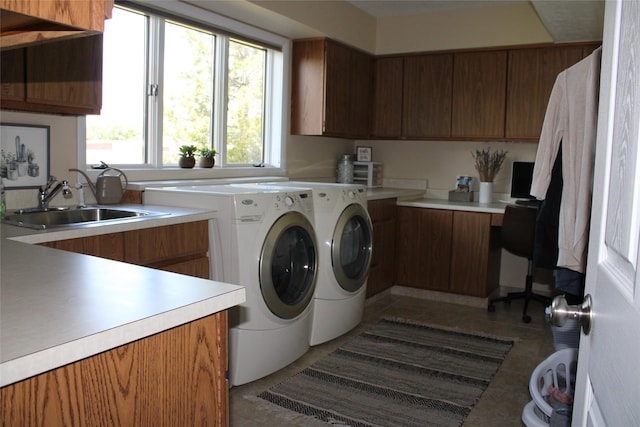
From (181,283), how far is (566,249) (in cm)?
139

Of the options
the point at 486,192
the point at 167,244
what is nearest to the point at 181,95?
the point at 167,244

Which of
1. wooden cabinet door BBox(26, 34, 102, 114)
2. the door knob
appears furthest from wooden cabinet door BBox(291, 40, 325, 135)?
the door knob

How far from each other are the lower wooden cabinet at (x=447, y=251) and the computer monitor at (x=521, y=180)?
1.18ft

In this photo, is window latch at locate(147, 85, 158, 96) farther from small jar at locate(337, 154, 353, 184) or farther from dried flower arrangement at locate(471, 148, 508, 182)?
dried flower arrangement at locate(471, 148, 508, 182)

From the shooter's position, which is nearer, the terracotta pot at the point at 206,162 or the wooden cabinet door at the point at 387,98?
the terracotta pot at the point at 206,162

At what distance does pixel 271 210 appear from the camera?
281 centimetres

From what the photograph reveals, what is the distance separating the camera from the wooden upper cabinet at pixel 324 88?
4.36 m

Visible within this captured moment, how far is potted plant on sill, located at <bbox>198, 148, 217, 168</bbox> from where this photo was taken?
3791 mm

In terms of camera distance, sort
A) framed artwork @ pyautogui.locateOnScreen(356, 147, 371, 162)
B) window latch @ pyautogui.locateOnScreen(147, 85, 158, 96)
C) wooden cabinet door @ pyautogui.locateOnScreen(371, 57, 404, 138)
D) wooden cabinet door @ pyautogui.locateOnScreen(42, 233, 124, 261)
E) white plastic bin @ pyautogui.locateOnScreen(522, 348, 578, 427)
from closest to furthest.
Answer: wooden cabinet door @ pyautogui.locateOnScreen(42, 233, 124, 261) → white plastic bin @ pyautogui.locateOnScreen(522, 348, 578, 427) → window latch @ pyautogui.locateOnScreen(147, 85, 158, 96) → wooden cabinet door @ pyautogui.locateOnScreen(371, 57, 404, 138) → framed artwork @ pyautogui.locateOnScreen(356, 147, 371, 162)

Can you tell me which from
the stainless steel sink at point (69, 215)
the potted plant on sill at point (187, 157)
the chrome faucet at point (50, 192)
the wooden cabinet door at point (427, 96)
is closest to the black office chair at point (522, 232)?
the wooden cabinet door at point (427, 96)

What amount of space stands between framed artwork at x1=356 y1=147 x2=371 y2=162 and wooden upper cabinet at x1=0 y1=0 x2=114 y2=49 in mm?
4317

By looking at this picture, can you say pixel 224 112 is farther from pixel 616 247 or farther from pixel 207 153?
pixel 616 247

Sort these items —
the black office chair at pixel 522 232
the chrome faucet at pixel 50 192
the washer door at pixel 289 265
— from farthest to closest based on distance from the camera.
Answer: the black office chair at pixel 522 232
the washer door at pixel 289 265
the chrome faucet at pixel 50 192

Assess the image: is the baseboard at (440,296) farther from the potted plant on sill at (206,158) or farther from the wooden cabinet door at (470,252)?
the potted plant on sill at (206,158)
